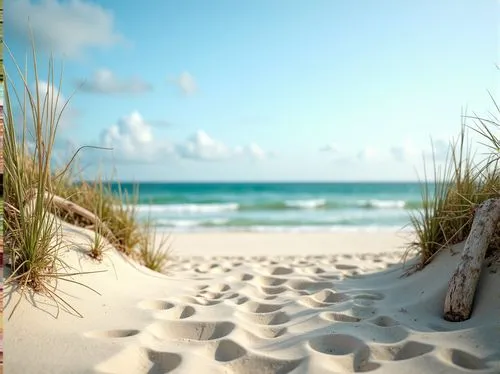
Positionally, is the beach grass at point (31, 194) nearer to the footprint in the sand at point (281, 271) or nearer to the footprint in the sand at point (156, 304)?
the footprint in the sand at point (156, 304)

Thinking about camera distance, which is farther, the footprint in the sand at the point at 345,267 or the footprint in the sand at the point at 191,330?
the footprint in the sand at the point at 345,267

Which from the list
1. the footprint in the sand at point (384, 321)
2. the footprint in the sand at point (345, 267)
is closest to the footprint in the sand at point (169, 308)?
the footprint in the sand at point (384, 321)

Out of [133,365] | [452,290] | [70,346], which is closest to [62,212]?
[70,346]

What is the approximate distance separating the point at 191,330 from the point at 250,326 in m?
0.34

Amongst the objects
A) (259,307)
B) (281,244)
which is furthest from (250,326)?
(281,244)

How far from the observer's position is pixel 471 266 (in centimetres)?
262

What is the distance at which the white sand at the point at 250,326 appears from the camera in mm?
2080

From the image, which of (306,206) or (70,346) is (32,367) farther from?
(306,206)

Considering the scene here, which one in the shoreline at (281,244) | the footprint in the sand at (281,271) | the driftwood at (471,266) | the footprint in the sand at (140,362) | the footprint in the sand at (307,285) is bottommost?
the shoreline at (281,244)

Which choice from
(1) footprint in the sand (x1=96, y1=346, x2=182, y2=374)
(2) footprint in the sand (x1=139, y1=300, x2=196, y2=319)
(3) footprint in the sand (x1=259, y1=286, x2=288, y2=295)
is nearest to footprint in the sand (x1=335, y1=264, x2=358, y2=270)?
(3) footprint in the sand (x1=259, y1=286, x2=288, y2=295)

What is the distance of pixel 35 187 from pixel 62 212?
1.29m

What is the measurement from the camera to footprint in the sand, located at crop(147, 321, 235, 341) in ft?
8.16

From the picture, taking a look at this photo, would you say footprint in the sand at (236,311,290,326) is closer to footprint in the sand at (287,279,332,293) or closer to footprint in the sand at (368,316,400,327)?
footprint in the sand at (368,316,400,327)

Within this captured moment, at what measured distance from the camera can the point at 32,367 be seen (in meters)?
2.05
